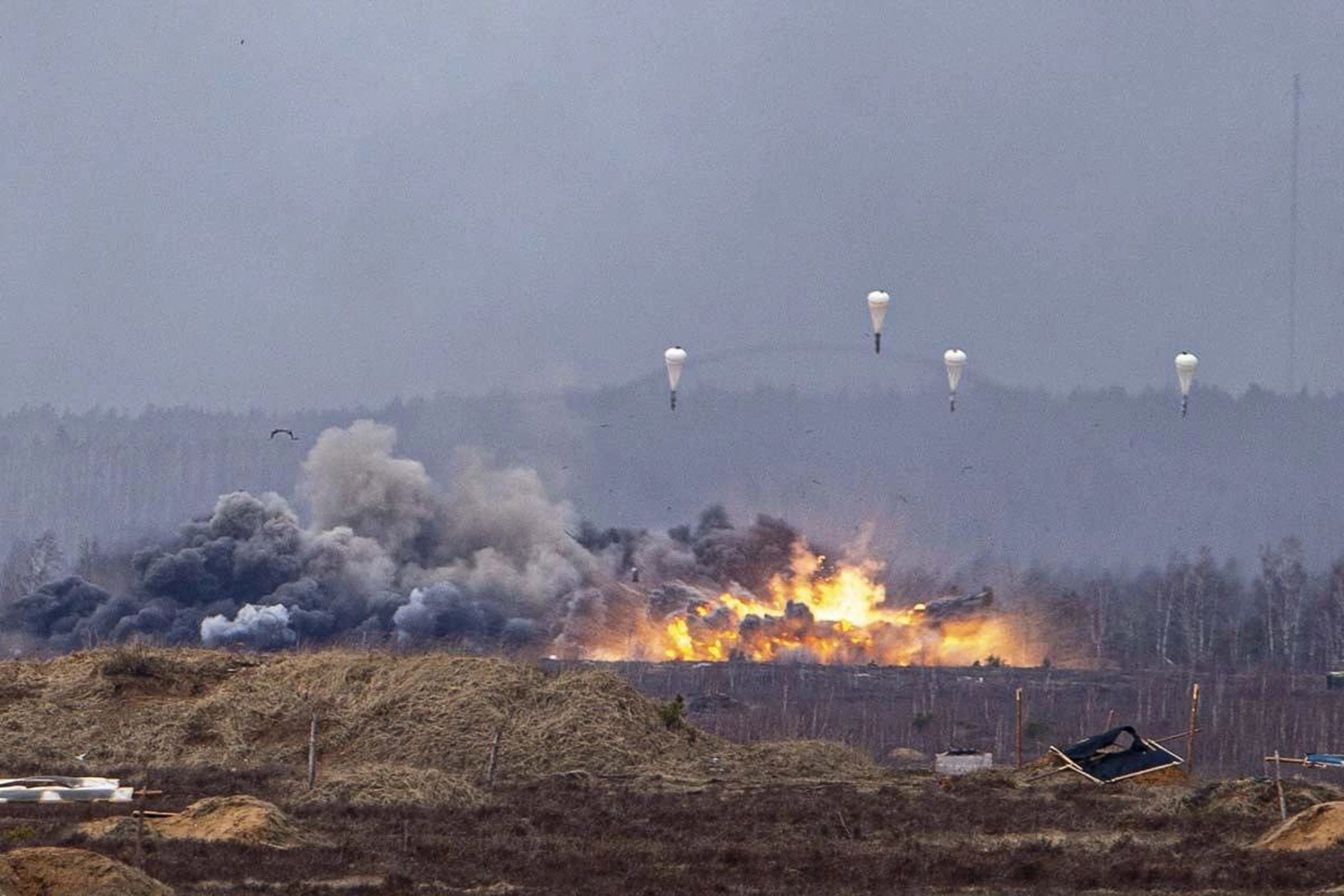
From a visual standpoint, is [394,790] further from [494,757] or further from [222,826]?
[222,826]

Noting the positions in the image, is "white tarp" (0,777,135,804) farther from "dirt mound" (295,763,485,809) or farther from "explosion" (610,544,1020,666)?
"explosion" (610,544,1020,666)

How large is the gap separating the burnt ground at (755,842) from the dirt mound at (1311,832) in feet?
2.20

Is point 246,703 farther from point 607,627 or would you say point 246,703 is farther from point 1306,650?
point 1306,650

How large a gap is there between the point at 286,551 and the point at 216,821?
271ft

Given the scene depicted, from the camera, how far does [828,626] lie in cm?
11981

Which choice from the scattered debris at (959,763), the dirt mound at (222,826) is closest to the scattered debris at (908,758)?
the scattered debris at (959,763)

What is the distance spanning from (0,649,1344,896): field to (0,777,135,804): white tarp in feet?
3.86

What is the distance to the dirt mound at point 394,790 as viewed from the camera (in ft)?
140

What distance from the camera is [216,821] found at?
35.8m

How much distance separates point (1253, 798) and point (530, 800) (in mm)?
16431

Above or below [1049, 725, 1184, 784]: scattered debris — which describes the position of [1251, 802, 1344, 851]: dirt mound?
below

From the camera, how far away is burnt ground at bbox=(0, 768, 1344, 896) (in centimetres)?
3030

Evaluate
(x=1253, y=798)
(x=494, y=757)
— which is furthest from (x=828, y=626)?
(x=1253, y=798)

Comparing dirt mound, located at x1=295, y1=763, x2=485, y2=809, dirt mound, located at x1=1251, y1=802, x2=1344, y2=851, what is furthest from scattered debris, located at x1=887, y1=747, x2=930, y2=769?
dirt mound, located at x1=1251, y1=802, x2=1344, y2=851
